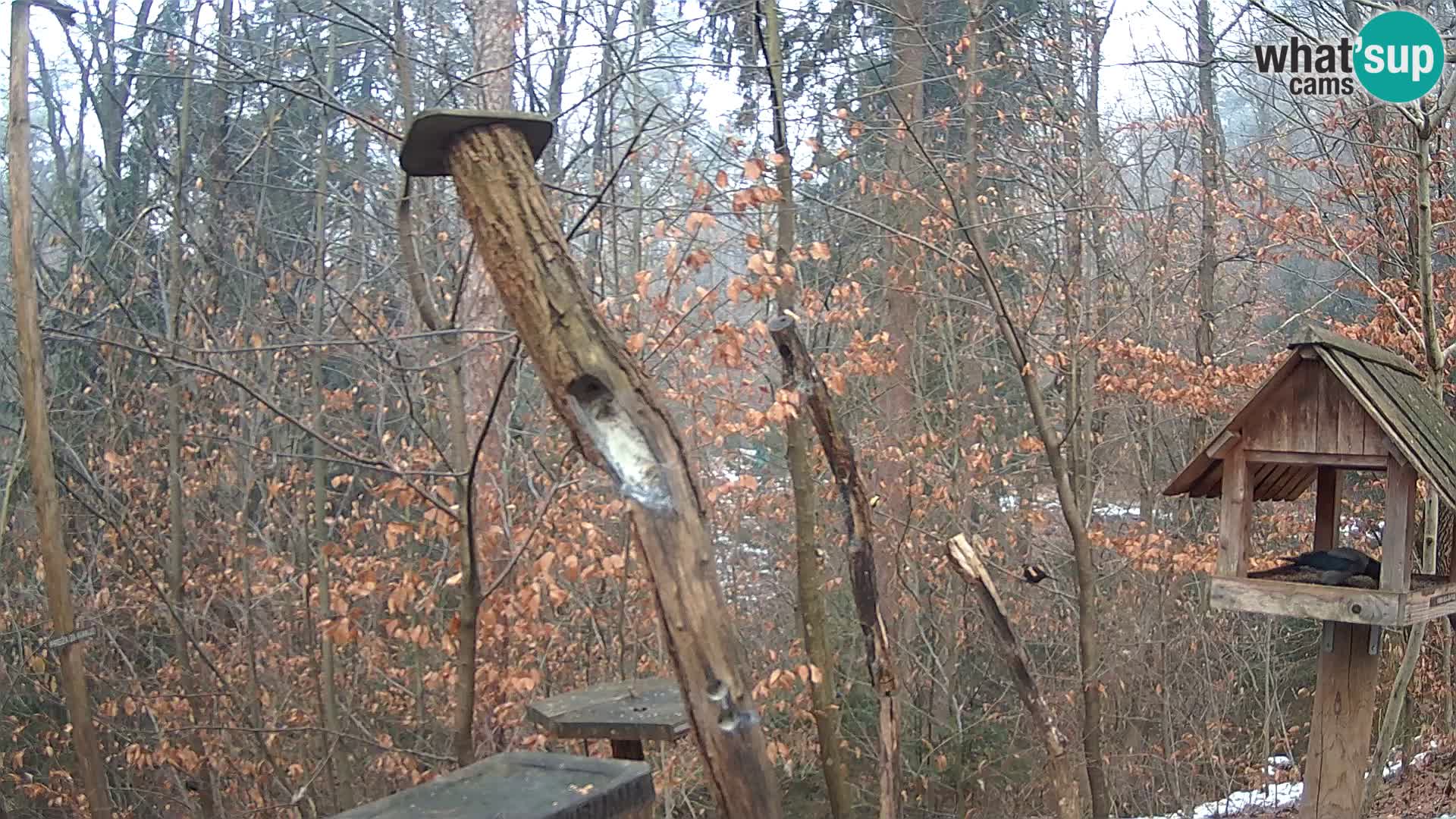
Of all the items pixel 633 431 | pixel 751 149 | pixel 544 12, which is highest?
pixel 544 12

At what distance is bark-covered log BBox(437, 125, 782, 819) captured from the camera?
2.65 m

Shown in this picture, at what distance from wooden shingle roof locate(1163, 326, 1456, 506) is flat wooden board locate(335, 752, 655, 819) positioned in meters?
2.47

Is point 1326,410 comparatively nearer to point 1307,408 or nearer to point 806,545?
point 1307,408

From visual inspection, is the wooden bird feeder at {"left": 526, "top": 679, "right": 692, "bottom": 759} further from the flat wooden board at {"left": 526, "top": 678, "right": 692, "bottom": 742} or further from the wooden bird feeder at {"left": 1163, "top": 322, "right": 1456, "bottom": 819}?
the wooden bird feeder at {"left": 1163, "top": 322, "right": 1456, "bottom": 819}

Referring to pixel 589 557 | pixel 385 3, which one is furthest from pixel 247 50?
pixel 589 557

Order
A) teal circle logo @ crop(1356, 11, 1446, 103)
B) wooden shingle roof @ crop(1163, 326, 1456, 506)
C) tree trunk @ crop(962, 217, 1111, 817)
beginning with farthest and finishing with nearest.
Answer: tree trunk @ crop(962, 217, 1111, 817), teal circle logo @ crop(1356, 11, 1446, 103), wooden shingle roof @ crop(1163, 326, 1456, 506)

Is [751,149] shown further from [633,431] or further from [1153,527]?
[633,431]

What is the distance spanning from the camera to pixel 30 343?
15.9ft

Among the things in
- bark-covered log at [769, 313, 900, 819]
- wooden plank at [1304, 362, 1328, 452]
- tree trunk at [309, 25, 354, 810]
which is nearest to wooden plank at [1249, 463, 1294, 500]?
wooden plank at [1304, 362, 1328, 452]

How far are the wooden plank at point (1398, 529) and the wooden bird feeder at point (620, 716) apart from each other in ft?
7.92

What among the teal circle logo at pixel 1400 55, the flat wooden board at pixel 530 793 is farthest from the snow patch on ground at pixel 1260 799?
the flat wooden board at pixel 530 793

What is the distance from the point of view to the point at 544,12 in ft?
22.7

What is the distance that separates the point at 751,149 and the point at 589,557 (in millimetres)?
3025

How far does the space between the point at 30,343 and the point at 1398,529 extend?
5.46 metres
